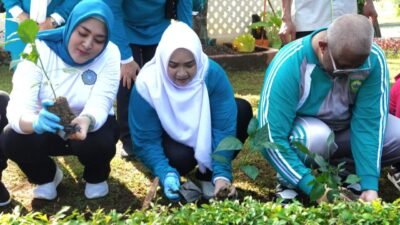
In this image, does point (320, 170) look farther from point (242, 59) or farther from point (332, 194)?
point (242, 59)

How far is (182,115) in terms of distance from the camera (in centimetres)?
306

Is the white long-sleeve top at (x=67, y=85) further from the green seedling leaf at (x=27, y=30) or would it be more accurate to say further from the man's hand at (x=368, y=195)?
the man's hand at (x=368, y=195)

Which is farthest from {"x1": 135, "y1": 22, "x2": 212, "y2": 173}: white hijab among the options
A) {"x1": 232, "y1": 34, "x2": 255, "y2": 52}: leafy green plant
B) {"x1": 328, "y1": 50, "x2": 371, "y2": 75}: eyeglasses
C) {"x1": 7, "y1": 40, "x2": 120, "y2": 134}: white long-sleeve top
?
{"x1": 232, "y1": 34, "x2": 255, "y2": 52}: leafy green plant

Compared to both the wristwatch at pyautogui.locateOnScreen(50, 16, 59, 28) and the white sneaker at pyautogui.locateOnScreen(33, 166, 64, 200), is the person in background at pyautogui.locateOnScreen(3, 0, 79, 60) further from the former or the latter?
the white sneaker at pyautogui.locateOnScreen(33, 166, 64, 200)

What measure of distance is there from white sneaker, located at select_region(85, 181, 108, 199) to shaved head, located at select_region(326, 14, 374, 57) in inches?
55.2

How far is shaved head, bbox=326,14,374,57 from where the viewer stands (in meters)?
2.50

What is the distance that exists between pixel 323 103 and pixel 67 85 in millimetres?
1285

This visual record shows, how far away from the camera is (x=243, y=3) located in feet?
31.2

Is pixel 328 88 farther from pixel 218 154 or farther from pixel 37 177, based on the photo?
pixel 37 177

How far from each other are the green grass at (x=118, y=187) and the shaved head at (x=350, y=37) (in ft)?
3.24

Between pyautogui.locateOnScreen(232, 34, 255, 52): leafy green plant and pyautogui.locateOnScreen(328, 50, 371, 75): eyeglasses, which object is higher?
pyautogui.locateOnScreen(328, 50, 371, 75): eyeglasses

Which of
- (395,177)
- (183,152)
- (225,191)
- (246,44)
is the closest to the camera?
(225,191)

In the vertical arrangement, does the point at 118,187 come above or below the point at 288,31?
below

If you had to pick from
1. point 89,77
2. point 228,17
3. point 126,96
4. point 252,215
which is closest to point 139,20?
point 126,96
